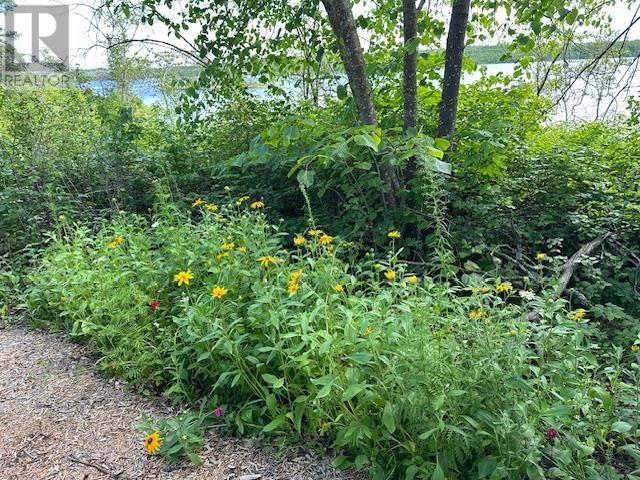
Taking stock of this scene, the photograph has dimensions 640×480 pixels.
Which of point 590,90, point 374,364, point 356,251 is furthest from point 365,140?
point 590,90

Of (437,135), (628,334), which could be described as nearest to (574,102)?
(437,135)

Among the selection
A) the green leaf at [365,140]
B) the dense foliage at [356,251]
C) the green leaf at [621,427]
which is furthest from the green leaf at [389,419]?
the green leaf at [365,140]

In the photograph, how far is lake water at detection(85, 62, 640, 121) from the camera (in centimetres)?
355

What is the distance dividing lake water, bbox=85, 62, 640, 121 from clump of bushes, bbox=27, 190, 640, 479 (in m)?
2.20

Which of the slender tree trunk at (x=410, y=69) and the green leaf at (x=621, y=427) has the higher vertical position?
the slender tree trunk at (x=410, y=69)

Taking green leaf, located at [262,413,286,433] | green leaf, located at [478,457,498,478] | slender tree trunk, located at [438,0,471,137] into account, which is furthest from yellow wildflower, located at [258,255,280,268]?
slender tree trunk, located at [438,0,471,137]

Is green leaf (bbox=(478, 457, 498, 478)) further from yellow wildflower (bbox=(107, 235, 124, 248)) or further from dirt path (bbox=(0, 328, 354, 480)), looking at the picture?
yellow wildflower (bbox=(107, 235, 124, 248))

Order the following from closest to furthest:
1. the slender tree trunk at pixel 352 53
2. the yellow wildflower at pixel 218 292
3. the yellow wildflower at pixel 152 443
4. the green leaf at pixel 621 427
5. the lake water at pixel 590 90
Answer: the green leaf at pixel 621 427
the yellow wildflower at pixel 152 443
the yellow wildflower at pixel 218 292
the slender tree trunk at pixel 352 53
the lake water at pixel 590 90

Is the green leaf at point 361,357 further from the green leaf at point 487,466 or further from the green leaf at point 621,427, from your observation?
the green leaf at point 621,427

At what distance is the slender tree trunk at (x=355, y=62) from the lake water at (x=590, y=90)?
3.44 ft

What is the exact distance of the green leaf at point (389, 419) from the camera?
146 centimetres

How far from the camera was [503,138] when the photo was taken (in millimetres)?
2980

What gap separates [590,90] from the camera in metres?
4.76

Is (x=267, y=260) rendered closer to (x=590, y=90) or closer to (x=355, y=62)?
(x=355, y=62)
